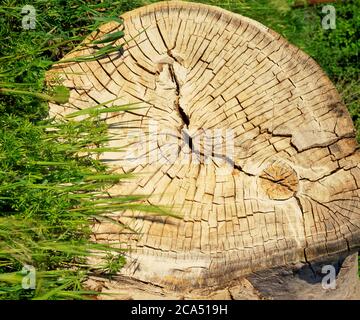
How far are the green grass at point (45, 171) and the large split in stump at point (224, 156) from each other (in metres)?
0.11

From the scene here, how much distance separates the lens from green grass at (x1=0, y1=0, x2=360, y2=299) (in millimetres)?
2658

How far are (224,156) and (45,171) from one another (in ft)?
2.92

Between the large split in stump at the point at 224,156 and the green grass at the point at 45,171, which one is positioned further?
the large split in stump at the point at 224,156

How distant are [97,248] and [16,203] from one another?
434mm

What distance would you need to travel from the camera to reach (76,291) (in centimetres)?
272

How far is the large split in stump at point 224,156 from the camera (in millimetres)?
2826

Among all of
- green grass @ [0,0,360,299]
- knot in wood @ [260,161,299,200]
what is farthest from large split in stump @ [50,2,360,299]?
green grass @ [0,0,360,299]

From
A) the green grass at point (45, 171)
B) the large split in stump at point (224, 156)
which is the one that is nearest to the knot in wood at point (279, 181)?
the large split in stump at point (224, 156)

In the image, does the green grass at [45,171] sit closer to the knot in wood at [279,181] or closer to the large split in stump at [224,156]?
the large split in stump at [224,156]

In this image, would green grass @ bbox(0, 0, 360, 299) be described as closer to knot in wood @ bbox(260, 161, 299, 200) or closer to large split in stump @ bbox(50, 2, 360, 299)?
large split in stump @ bbox(50, 2, 360, 299)

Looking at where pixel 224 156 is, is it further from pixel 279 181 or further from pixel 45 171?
pixel 45 171

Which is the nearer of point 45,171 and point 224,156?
point 45,171

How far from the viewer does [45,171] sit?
2.84 m

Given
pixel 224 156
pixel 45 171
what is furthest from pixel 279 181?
pixel 45 171
